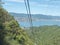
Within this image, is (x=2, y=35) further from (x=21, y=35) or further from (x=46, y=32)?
(x=46, y=32)

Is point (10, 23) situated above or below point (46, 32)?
above

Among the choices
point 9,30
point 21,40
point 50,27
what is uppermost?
point 9,30

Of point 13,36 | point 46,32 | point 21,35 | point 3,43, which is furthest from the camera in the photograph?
point 46,32

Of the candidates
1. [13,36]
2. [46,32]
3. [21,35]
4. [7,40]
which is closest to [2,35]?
[7,40]

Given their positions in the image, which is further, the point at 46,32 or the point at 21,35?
the point at 46,32

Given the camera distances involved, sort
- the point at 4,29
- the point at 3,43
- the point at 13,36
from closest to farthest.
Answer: the point at 3,43, the point at 4,29, the point at 13,36

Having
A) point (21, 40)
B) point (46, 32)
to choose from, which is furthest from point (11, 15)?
point (46, 32)

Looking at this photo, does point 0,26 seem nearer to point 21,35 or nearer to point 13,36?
point 13,36
